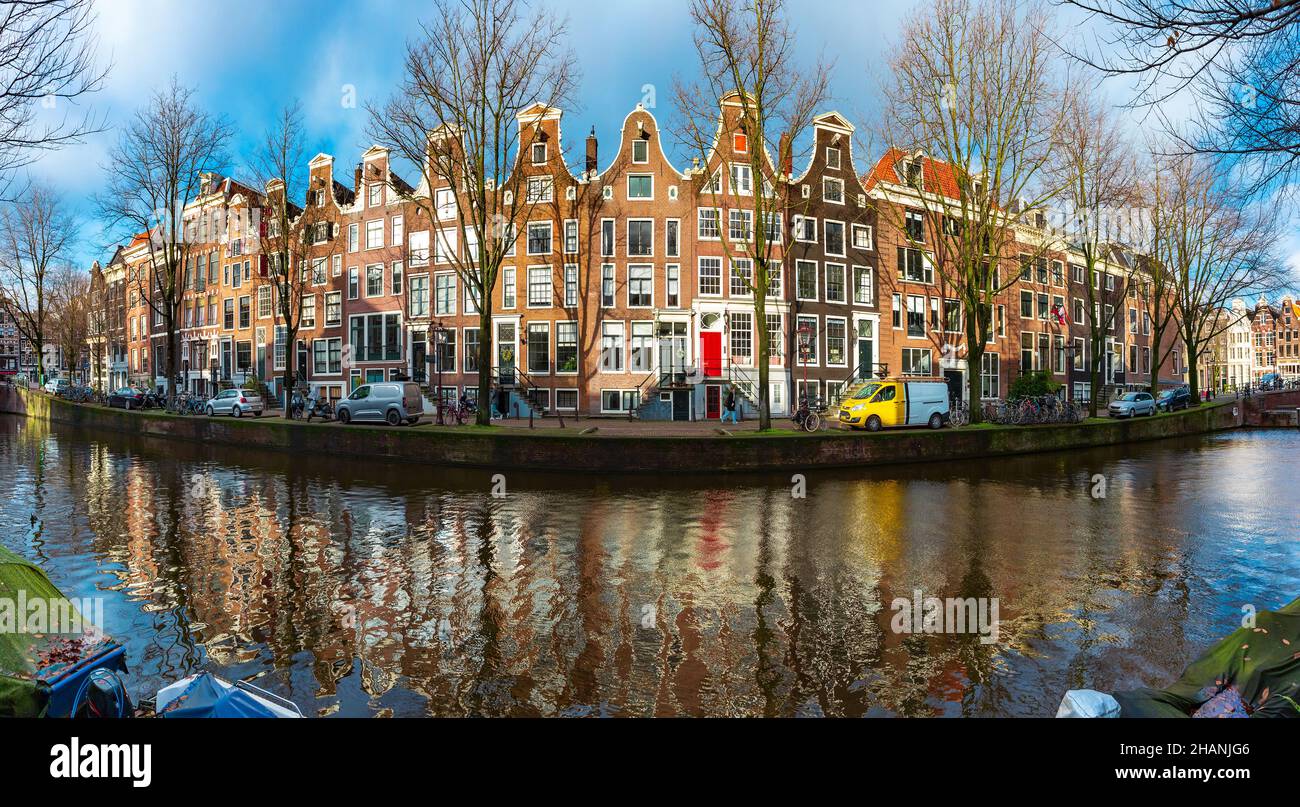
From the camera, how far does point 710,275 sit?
120 ft

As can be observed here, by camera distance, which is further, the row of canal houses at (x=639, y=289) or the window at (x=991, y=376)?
the window at (x=991, y=376)

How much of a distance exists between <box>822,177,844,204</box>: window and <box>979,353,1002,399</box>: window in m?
17.7

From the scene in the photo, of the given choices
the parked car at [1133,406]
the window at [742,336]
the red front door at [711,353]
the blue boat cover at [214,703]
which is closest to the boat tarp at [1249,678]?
the blue boat cover at [214,703]

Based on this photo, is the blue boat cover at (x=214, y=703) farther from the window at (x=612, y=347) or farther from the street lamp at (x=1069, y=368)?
the street lamp at (x=1069, y=368)

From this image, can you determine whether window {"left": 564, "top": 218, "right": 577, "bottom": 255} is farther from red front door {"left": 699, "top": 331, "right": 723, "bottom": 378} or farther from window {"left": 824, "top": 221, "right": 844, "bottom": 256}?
window {"left": 824, "top": 221, "right": 844, "bottom": 256}

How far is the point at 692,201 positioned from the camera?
37000mm

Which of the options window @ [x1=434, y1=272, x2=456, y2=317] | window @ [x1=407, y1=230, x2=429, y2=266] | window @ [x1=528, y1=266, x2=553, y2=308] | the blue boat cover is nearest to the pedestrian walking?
window @ [x1=528, y1=266, x2=553, y2=308]

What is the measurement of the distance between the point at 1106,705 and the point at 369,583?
295 inches

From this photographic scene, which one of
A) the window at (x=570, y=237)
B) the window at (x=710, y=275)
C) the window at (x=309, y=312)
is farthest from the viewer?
the window at (x=309, y=312)

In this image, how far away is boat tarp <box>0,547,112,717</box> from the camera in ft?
10.4

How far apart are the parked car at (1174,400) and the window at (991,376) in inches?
374

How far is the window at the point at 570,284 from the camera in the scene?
124ft
